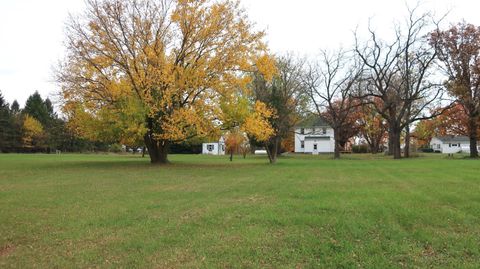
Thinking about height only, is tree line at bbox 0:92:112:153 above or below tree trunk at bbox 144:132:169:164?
above

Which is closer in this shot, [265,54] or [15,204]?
[15,204]

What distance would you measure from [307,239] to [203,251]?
1709mm

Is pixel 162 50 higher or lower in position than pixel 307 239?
higher

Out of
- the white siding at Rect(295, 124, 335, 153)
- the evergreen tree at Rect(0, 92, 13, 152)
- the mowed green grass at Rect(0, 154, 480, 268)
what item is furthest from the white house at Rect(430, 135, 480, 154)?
the evergreen tree at Rect(0, 92, 13, 152)

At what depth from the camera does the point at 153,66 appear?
24.1 m

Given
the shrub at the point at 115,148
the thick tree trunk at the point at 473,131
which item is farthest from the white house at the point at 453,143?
the shrub at the point at 115,148

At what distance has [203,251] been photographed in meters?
5.80

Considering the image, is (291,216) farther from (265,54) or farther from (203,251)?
(265,54)

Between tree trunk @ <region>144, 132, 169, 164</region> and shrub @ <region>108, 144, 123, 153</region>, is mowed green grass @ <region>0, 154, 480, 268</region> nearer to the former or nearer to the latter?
tree trunk @ <region>144, 132, 169, 164</region>

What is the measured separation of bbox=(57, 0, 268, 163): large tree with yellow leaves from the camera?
78.6 feet

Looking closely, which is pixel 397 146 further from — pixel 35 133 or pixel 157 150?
pixel 35 133

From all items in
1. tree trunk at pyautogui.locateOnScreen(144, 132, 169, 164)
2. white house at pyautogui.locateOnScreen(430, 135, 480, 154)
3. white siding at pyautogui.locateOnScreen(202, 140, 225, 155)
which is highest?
white house at pyautogui.locateOnScreen(430, 135, 480, 154)

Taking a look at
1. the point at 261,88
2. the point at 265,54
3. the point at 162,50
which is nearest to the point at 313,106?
the point at 261,88

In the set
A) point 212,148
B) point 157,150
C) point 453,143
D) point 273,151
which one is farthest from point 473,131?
point 453,143
